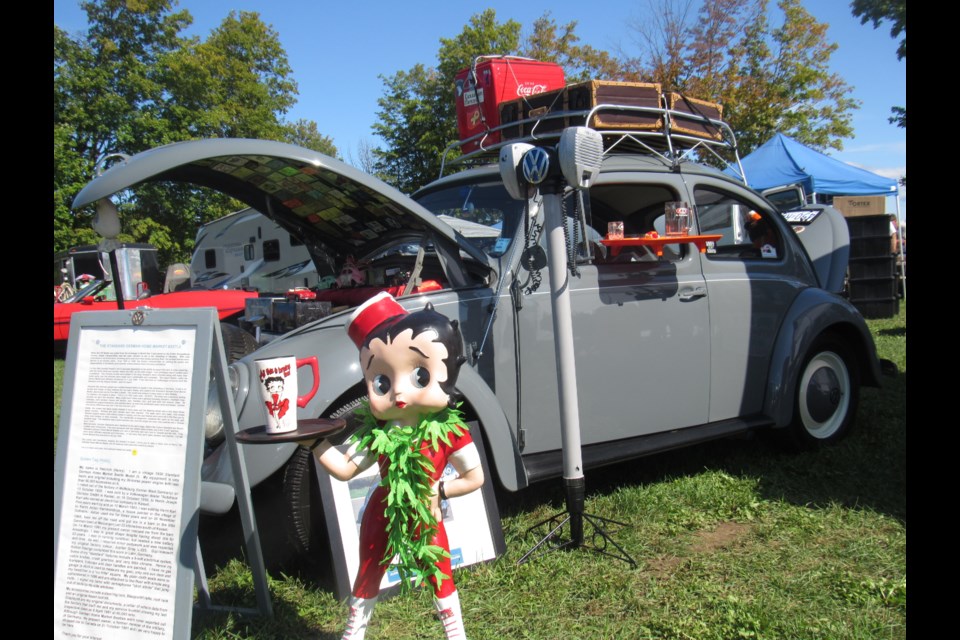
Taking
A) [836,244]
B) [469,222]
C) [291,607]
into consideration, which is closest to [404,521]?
[291,607]

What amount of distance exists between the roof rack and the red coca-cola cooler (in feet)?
3.76

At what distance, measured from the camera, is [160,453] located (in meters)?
2.40

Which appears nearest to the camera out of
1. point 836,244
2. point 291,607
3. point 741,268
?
point 291,607

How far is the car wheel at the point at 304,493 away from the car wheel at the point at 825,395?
10.0ft

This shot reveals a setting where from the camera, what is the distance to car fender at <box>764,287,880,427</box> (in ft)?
14.2

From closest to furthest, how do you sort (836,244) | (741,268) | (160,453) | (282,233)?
1. (160,453)
2. (741,268)
3. (836,244)
4. (282,233)

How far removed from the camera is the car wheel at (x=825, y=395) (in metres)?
4.57

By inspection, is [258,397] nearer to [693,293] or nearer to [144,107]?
[693,293]

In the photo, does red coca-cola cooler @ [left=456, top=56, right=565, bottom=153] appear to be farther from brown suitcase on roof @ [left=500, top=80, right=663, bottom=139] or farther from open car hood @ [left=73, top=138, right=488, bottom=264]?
open car hood @ [left=73, top=138, right=488, bottom=264]

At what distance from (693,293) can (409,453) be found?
2.48 metres

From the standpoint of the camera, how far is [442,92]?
20812 mm

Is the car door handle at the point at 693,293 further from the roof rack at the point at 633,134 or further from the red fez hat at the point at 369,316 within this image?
the red fez hat at the point at 369,316
